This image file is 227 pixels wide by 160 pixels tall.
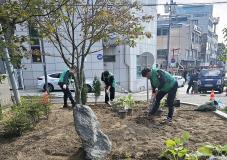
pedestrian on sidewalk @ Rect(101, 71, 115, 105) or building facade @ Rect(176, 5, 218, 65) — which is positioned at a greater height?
building facade @ Rect(176, 5, 218, 65)

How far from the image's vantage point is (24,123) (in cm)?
594

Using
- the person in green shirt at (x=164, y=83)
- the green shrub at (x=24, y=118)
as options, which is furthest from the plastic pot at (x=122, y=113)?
the green shrub at (x=24, y=118)

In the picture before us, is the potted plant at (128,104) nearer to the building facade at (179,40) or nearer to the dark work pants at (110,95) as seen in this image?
the dark work pants at (110,95)

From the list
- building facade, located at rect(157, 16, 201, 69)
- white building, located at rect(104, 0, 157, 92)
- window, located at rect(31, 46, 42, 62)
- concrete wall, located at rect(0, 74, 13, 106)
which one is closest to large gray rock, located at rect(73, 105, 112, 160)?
window, located at rect(31, 46, 42, 62)

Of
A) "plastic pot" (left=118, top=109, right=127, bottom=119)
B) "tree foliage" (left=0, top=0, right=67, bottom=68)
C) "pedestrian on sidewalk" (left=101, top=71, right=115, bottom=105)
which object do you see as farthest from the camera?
"pedestrian on sidewalk" (left=101, top=71, right=115, bottom=105)

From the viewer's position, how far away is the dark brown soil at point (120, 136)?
16.2ft

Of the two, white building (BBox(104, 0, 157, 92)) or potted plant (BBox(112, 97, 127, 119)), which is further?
white building (BBox(104, 0, 157, 92))

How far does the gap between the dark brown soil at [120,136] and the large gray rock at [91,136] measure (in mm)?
206

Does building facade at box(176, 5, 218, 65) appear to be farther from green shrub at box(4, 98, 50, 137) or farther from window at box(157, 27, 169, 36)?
green shrub at box(4, 98, 50, 137)

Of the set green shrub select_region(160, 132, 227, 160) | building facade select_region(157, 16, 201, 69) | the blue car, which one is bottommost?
the blue car

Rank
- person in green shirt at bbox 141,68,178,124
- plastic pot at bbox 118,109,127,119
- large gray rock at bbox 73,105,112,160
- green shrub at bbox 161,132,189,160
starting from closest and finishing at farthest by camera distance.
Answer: green shrub at bbox 161,132,189,160 → large gray rock at bbox 73,105,112,160 → person in green shirt at bbox 141,68,178,124 → plastic pot at bbox 118,109,127,119

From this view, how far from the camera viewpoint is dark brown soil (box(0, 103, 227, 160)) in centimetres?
493

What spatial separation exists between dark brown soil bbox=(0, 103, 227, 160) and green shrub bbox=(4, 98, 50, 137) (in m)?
0.17

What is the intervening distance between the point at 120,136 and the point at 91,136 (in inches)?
46.2
